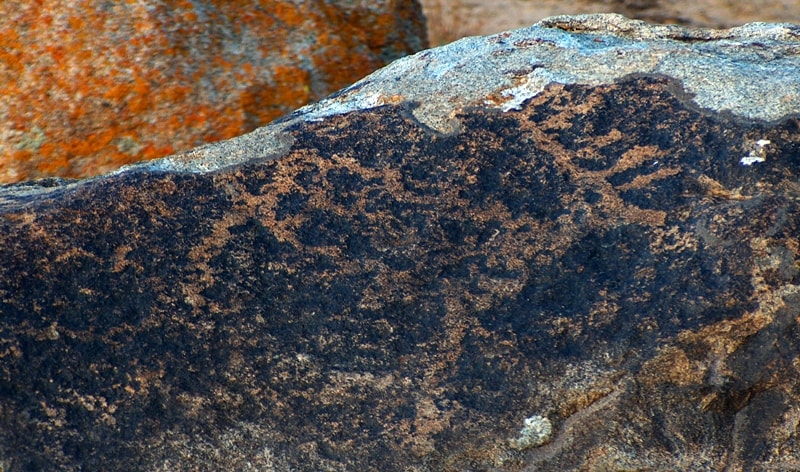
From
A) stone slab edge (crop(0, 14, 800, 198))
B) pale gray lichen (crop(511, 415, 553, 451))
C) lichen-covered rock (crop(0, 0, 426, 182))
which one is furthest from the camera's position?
lichen-covered rock (crop(0, 0, 426, 182))

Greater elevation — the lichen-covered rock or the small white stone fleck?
the small white stone fleck

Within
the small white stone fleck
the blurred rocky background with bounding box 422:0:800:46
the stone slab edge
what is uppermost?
the stone slab edge

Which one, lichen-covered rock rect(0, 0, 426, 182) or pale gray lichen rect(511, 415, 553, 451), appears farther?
lichen-covered rock rect(0, 0, 426, 182)

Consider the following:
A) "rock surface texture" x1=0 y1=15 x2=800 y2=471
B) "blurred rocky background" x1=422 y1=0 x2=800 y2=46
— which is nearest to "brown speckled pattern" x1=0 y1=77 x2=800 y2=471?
"rock surface texture" x1=0 y1=15 x2=800 y2=471

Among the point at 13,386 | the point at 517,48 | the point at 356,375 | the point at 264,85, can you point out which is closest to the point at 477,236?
the point at 356,375

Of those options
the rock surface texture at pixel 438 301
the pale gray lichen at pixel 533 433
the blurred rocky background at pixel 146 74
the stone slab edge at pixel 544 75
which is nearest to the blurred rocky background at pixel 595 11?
the blurred rocky background at pixel 146 74

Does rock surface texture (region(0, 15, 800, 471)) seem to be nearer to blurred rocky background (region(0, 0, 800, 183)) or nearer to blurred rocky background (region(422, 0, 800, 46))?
blurred rocky background (region(0, 0, 800, 183))

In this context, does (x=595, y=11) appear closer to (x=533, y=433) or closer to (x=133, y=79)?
(x=133, y=79)

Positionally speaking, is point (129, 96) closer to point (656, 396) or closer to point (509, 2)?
point (656, 396)
